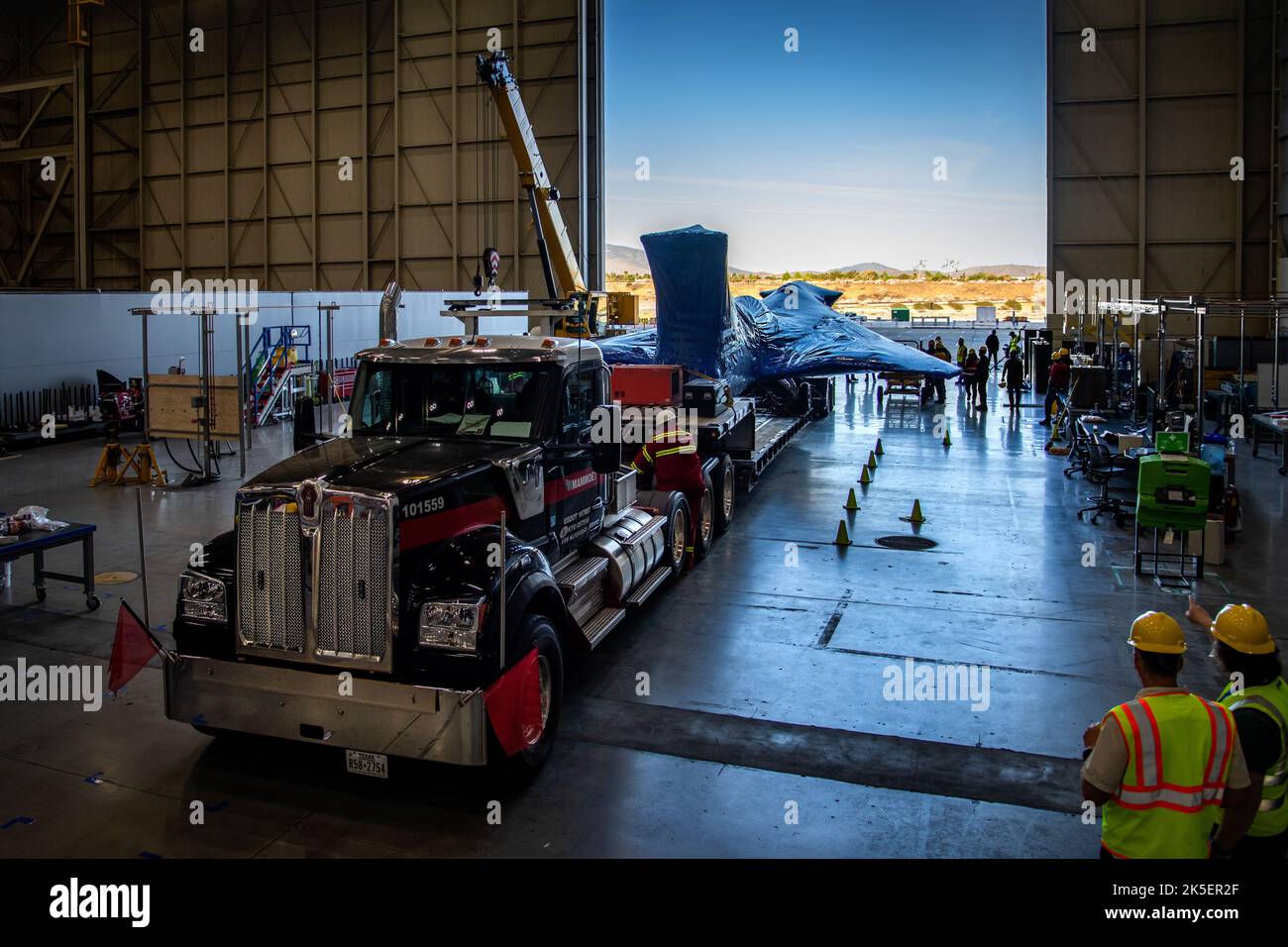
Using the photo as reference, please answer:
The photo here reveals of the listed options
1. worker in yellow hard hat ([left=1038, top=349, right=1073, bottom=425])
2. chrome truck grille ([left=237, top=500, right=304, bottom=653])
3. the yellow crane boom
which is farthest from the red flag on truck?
worker in yellow hard hat ([left=1038, top=349, right=1073, bottom=425])

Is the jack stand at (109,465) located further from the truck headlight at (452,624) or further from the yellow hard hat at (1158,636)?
the yellow hard hat at (1158,636)

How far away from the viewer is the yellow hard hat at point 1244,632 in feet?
13.8

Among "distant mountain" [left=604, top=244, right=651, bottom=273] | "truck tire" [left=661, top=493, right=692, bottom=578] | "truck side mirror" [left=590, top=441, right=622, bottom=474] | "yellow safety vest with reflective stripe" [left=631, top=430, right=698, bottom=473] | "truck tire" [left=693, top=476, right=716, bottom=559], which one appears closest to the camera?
"truck side mirror" [left=590, top=441, right=622, bottom=474]

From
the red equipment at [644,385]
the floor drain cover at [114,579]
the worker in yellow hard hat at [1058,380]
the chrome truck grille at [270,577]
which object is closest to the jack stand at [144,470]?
the floor drain cover at [114,579]

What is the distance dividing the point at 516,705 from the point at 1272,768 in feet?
12.8

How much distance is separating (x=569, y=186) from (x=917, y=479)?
835 inches

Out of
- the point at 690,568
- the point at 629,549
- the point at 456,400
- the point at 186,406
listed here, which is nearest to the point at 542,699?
the point at 456,400

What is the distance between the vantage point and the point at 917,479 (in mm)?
17500

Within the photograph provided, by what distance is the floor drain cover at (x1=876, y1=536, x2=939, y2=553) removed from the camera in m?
12.7

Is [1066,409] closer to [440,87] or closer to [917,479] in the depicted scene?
[917,479]

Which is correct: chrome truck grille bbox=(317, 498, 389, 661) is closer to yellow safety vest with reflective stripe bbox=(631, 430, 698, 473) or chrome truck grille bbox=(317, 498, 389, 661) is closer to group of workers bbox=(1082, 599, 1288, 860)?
group of workers bbox=(1082, 599, 1288, 860)

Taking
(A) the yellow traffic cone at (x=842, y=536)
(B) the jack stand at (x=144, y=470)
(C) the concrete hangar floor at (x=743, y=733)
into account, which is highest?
(B) the jack stand at (x=144, y=470)

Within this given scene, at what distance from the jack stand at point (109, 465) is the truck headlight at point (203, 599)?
11.9 meters

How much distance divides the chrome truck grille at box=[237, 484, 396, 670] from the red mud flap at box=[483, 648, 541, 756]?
2.31 ft
